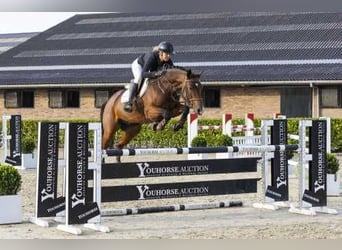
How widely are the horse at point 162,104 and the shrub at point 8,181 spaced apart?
6.37 ft

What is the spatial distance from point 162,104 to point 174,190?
4.26ft

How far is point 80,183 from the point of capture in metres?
8.65

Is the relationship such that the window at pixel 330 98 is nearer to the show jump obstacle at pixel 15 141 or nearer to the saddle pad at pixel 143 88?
the show jump obstacle at pixel 15 141

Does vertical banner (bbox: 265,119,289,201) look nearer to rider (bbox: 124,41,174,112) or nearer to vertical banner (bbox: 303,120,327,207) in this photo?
vertical banner (bbox: 303,120,327,207)

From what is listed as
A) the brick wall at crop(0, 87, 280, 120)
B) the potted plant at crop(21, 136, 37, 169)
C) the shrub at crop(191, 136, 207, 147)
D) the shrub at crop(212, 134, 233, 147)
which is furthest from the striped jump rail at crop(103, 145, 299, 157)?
the brick wall at crop(0, 87, 280, 120)

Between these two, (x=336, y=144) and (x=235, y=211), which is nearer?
(x=235, y=211)

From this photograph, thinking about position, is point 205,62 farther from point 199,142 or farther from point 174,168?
point 174,168

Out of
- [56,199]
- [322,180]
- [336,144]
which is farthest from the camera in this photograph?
[336,144]

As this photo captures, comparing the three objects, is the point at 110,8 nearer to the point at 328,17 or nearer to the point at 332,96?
the point at 332,96

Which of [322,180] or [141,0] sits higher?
[141,0]

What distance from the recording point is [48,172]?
9.26m

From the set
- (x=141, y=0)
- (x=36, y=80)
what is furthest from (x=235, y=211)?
(x=36, y=80)

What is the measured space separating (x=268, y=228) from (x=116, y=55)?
951 inches

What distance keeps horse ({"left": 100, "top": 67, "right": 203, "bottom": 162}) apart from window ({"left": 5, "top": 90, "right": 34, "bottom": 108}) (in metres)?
20.4
